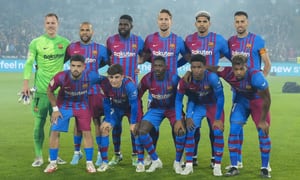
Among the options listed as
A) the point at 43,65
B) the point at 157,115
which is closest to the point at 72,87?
the point at 43,65

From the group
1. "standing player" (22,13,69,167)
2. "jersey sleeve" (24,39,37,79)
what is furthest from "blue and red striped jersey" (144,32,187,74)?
"jersey sleeve" (24,39,37,79)

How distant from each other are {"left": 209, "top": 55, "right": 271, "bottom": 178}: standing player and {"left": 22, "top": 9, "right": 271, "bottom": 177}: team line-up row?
0.01 metres

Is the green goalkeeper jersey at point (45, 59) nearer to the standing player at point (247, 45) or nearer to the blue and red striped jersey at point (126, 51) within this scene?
the blue and red striped jersey at point (126, 51)

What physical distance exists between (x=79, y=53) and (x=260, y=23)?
40.4 metres

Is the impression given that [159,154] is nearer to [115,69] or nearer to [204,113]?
[204,113]

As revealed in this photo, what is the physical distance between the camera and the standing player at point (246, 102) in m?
6.07

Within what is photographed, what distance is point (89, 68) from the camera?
6977mm

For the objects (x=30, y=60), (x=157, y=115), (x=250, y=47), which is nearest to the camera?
(x=250, y=47)

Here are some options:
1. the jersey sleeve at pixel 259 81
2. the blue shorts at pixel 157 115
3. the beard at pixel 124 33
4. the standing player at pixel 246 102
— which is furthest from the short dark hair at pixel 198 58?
the beard at pixel 124 33

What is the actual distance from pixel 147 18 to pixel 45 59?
→ 4111 centimetres

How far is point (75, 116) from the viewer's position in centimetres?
661

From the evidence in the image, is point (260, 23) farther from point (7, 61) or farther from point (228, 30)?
point (7, 61)

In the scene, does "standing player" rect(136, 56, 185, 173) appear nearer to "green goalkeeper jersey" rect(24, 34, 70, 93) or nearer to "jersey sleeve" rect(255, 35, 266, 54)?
"jersey sleeve" rect(255, 35, 266, 54)

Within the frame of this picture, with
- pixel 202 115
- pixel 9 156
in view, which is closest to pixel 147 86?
pixel 202 115
